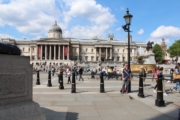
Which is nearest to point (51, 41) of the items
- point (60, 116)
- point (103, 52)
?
point (103, 52)

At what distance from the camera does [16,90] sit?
13.7 ft

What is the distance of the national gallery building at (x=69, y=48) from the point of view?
4168 inches

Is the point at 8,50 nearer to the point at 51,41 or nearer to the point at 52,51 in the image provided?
the point at 51,41

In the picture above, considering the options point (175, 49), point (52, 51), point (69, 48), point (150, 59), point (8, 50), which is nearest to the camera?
point (8, 50)

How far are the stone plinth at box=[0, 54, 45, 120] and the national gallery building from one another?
101m

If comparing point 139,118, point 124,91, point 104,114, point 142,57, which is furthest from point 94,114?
point 142,57

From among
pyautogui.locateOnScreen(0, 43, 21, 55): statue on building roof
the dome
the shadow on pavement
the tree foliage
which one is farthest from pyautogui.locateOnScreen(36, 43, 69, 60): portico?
pyautogui.locateOnScreen(0, 43, 21, 55): statue on building roof

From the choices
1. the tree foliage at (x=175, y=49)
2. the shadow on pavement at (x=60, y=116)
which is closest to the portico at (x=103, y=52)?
the tree foliage at (x=175, y=49)

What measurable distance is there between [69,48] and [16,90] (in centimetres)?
10670

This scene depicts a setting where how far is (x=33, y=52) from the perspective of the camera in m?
114

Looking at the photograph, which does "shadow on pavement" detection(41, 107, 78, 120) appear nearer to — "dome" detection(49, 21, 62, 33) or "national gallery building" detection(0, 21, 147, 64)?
"national gallery building" detection(0, 21, 147, 64)

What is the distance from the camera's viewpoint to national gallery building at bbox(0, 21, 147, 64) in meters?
106

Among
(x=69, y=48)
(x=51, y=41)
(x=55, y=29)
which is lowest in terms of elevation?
(x=69, y=48)

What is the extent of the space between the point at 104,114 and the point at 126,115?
0.73m
